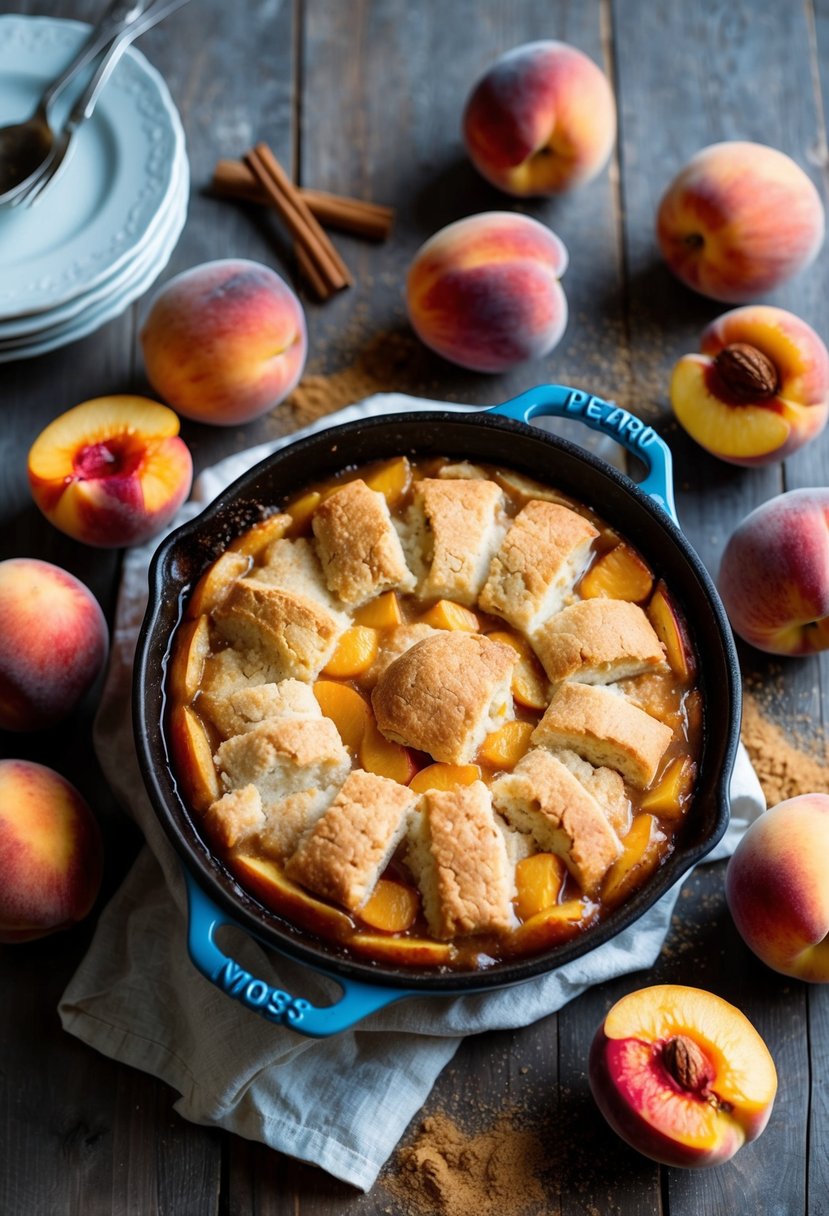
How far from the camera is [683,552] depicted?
7.01 ft

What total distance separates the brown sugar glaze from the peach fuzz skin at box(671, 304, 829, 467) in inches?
16.9

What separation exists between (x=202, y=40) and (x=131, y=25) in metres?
0.32

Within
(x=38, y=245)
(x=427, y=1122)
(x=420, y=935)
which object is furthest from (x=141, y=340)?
(x=427, y=1122)

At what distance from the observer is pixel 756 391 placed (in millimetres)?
2436

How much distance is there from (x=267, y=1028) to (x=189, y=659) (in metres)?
0.69

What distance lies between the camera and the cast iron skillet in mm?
1840

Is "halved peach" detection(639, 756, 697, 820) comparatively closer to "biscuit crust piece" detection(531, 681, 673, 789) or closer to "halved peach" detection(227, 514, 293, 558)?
"biscuit crust piece" detection(531, 681, 673, 789)

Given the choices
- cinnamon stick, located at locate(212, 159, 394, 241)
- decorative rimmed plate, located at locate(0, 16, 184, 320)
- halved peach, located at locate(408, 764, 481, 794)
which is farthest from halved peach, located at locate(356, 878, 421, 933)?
cinnamon stick, located at locate(212, 159, 394, 241)

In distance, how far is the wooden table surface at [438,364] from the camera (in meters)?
2.15

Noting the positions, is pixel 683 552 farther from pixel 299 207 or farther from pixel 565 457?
pixel 299 207

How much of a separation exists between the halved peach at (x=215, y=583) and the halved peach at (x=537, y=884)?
723mm

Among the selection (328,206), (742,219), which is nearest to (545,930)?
(742,219)

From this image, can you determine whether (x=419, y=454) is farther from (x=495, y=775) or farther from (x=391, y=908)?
(x=391, y=908)

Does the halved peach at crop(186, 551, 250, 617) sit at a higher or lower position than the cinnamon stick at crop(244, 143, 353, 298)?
lower
